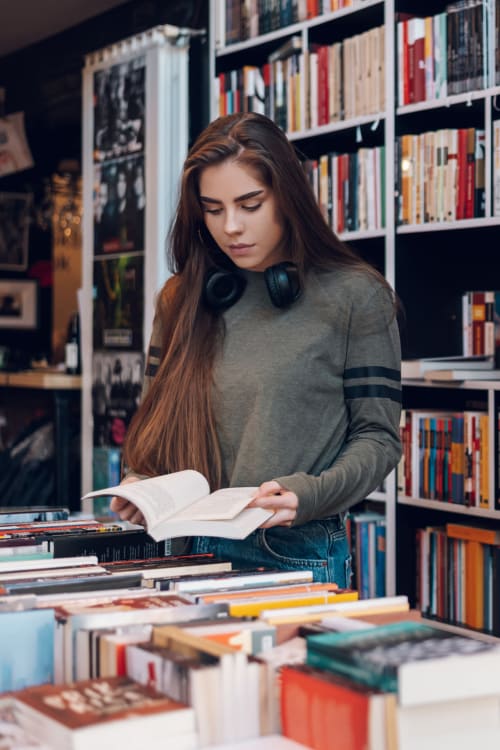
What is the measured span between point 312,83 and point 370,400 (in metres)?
2.24

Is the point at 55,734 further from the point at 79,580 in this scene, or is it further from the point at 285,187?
the point at 285,187

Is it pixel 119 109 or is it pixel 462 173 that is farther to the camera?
pixel 119 109

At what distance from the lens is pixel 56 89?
5.91 metres

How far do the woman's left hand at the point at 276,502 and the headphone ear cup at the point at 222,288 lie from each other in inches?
17.3

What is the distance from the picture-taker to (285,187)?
1.79 m

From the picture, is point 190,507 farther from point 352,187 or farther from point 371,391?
point 352,187

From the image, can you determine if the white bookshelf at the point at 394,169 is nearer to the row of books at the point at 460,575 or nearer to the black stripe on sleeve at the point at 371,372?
the row of books at the point at 460,575

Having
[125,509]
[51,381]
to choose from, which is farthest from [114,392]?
[125,509]

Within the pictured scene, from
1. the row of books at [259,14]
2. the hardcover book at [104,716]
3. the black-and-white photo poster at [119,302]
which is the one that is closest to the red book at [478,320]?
the row of books at [259,14]

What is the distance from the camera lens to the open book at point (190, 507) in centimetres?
147

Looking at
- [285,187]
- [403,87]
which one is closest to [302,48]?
[403,87]

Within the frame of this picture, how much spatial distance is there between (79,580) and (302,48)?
111 inches

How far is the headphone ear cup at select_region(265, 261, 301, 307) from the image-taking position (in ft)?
5.84

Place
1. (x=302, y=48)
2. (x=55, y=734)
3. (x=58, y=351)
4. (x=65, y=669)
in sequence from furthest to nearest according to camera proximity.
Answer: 1. (x=58, y=351)
2. (x=302, y=48)
3. (x=65, y=669)
4. (x=55, y=734)
